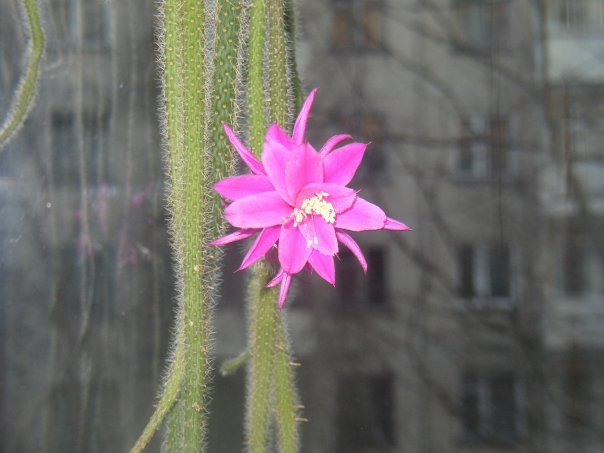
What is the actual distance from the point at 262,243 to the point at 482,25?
1.96 meters

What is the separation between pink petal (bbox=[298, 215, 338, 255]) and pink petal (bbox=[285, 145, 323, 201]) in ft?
0.04

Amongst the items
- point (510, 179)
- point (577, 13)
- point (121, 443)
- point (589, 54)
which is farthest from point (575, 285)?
point (121, 443)

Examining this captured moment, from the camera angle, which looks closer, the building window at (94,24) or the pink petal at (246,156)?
the pink petal at (246,156)

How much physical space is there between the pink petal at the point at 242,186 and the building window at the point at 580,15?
2004 mm

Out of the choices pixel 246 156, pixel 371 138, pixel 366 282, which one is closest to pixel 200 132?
pixel 246 156

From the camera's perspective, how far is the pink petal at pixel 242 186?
0.27 m

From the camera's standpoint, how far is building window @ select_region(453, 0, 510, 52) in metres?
1.98

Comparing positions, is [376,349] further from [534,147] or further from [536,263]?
[534,147]

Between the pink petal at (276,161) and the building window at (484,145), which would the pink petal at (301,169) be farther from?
the building window at (484,145)

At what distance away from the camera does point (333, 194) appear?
0.28 m

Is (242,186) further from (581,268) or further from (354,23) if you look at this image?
(581,268)

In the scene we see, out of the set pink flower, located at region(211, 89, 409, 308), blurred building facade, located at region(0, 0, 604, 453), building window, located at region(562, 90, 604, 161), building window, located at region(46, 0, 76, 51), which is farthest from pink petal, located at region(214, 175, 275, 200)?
building window, located at region(562, 90, 604, 161)

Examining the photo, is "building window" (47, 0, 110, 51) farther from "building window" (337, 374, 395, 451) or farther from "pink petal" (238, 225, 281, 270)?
"building window" (337, 374, 395, 451)

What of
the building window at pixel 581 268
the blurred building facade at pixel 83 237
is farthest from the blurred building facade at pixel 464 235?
the blurred building facade at pixel 83 237
